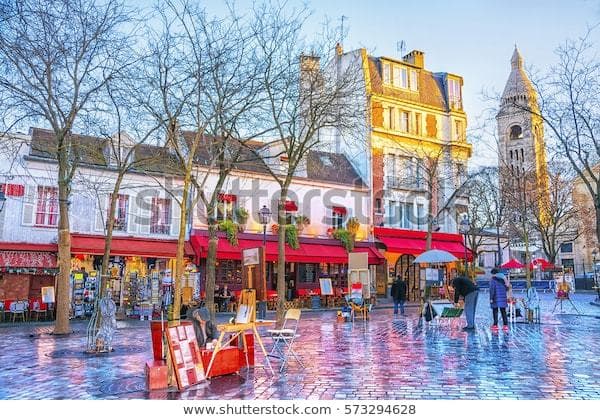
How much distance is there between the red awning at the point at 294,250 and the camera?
68.4 feet

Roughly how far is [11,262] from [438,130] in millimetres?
23020

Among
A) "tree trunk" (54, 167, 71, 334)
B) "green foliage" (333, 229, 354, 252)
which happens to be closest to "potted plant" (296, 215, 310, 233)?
"green foliage" (333, 229, 354, 252)

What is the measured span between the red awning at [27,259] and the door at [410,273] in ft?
58.1

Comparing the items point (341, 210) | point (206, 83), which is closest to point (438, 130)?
point (341, 210)

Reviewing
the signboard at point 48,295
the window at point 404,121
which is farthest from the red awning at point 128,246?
the window at point 404,121

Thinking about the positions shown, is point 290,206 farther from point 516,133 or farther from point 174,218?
point 516,133

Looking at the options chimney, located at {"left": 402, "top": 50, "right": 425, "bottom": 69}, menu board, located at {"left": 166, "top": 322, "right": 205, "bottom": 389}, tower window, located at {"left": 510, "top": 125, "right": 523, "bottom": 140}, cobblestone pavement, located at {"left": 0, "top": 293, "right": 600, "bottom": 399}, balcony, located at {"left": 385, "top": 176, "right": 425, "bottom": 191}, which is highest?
chimney, located at {"left": 402, "top": 50, "right": 425, "bottom": 69}

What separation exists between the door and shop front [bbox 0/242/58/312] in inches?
696

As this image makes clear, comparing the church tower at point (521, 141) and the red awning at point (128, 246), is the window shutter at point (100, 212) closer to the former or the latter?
the red awning at point (128, 246)

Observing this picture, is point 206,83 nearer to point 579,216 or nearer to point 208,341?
point 208,341

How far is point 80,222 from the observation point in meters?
19.5

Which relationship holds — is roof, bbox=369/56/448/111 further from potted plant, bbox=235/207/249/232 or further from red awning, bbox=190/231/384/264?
potted plant, bbox=235/207/249/232

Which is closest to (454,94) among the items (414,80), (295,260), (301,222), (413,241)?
(414,80)

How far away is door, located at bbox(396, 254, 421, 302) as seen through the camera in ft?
94.9
